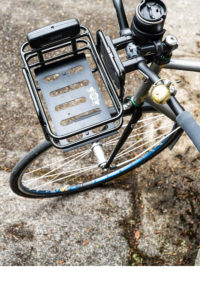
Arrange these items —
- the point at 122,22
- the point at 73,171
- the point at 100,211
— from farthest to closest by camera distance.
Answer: the point at 73,171 → the point at 100,211 → the point at 122,22

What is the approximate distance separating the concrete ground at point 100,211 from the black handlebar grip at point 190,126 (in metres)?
1.66

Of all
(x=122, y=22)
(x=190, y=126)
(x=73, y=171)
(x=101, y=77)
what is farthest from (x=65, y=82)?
→ (x=73, y=171)

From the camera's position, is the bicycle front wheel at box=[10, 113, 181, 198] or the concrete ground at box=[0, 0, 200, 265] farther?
the bicycle front wheel at box=[10, 113, 181, 198]

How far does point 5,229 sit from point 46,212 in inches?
15.2

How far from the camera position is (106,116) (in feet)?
5.35

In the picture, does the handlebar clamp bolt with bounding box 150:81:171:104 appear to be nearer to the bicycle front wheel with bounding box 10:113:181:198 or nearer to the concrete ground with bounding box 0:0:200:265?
the bicycle front wheel with bounding box 10:113:181:198

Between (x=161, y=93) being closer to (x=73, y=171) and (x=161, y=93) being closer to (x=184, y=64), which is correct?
(x=184, y=64)

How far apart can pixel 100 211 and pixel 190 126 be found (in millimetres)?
1699

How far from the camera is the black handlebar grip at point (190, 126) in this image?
1128mm

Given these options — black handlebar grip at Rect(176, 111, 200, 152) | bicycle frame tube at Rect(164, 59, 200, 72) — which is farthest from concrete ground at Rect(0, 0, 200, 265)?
black handlebar grip at Rect(176, 111, 200, 152)

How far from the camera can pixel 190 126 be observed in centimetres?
116

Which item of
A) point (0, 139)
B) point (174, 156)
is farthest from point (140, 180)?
point (0, 139)

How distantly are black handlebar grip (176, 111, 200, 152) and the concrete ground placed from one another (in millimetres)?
1661

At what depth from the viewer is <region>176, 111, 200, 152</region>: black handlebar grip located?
113cm
